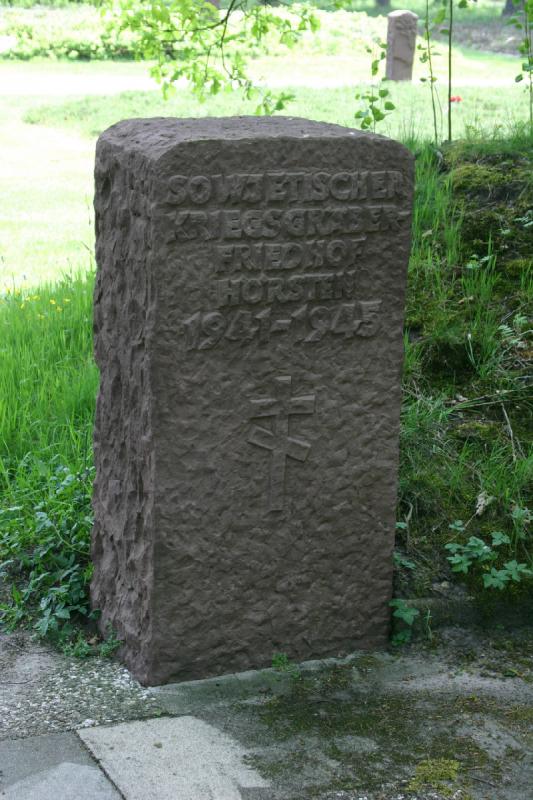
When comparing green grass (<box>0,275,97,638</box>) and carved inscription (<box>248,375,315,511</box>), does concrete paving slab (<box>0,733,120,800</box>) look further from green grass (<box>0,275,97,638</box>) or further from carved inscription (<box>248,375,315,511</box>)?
carved inscription (<box>248,375,315,511</box>)

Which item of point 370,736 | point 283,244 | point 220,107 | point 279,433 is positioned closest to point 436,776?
point 370,736

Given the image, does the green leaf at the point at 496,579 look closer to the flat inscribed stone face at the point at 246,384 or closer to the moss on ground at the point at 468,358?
the moss on ground at the point at 468,358

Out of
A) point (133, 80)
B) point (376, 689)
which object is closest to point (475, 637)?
point (376, 689)

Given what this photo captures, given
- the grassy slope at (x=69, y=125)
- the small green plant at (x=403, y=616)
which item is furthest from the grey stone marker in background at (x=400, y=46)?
the small green plant at (x=403, y=616)

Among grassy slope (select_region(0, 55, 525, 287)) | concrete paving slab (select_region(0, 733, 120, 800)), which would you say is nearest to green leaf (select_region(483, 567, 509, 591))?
concrete paving slab (select_region(0, 733, 120, 800))

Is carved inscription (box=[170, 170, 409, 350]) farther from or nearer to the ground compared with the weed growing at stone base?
farther from the ground

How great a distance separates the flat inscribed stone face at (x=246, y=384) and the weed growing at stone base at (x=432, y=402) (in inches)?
14.3

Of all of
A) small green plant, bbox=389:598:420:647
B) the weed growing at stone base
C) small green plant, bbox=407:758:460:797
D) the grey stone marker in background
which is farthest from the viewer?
the grey stone marker in background

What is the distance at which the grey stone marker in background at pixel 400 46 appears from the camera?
14.2 metres

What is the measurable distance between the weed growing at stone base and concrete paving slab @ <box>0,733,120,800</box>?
575mm

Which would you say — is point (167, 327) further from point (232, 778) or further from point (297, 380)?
point (232, 778)

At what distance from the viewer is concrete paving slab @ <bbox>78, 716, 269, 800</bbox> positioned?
A: 2.35 m

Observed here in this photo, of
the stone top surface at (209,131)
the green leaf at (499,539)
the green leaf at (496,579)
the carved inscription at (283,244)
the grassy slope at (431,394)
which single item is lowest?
the green leaf at (496,579)

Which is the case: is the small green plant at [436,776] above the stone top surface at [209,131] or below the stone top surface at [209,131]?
below
